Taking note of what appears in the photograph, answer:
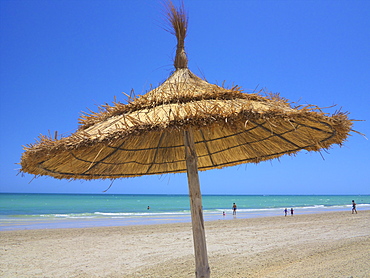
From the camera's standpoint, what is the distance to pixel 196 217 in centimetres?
312

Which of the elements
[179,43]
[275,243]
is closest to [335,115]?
[179,43]

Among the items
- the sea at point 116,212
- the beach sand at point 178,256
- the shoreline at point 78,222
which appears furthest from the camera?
the sea at point 116,212

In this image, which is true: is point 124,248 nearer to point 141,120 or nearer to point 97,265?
point 97,265

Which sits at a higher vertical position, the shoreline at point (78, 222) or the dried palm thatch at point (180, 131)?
the dried palm thatch at point (180, 131)

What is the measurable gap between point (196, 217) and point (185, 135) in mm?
774

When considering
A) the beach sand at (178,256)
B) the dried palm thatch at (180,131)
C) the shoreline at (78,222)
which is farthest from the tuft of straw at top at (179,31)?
the shoreline at (78,222)

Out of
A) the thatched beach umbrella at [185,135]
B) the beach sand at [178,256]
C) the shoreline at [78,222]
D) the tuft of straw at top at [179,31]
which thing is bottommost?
the beach sand at [178,256]

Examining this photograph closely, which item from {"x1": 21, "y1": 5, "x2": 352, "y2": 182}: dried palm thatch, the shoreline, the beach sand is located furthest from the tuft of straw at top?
the shoreline

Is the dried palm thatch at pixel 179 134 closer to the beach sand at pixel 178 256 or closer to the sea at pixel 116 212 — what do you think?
the beach sand at pixel 178 256

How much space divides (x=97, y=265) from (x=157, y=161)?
5031 millimetres

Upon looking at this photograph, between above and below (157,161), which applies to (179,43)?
above

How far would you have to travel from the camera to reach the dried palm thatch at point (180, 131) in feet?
7.74

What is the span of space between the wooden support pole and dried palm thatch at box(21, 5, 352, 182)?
0.25m

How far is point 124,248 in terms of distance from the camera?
405 inches
